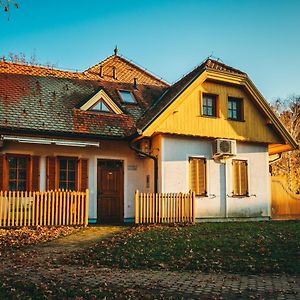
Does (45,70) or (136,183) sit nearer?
(136,183)

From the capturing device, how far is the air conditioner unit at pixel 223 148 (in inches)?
643

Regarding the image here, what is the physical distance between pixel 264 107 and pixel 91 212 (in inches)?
347

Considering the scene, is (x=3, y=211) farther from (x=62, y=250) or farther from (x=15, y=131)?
(x=62, y=250)

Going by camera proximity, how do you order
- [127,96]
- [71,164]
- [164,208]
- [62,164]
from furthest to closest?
[127,96], [71,164], [62,164], [164,208]

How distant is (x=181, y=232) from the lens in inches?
490

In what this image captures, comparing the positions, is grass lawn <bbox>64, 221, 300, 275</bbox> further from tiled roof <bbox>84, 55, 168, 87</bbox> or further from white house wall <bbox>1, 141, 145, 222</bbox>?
tiled roof <bbox>84, 55, 168, 87</bbox>

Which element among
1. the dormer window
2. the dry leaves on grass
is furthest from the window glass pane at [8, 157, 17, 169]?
the dormer window

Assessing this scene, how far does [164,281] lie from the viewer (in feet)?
22.3

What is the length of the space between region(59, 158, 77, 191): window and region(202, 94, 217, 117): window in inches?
233

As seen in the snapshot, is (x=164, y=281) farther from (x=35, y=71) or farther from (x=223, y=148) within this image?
(x=35, y=71)

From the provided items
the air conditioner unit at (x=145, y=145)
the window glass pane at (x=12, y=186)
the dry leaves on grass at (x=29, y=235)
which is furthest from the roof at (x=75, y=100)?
the dry leaves on grass at (x=29, y=235)

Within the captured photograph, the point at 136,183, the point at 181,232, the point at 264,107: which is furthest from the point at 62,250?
the point at 264,107

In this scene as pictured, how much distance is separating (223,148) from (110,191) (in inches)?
198

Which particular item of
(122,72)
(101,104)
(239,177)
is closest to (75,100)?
(101,104)
